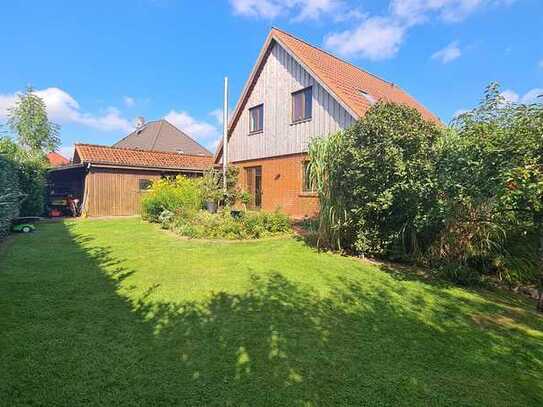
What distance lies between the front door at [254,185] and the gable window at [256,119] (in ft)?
6.84

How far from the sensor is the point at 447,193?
5152 mm

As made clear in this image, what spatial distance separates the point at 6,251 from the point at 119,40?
→ 11508 millimetres

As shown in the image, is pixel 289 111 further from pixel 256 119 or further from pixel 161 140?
pixel 161 140

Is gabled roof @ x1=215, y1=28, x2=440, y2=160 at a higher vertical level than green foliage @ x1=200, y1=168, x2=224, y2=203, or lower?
higher

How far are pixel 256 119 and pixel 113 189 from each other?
9207mm

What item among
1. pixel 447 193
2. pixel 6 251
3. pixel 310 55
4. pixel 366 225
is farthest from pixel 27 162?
pixel 447 193

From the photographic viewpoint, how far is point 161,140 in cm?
3088

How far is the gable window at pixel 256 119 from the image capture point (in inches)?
587

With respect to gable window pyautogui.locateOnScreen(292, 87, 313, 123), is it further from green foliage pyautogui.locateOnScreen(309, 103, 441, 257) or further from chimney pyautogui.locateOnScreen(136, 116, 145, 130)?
chimney pyautogui.locateOnScreen(136, 116, 145, 130)

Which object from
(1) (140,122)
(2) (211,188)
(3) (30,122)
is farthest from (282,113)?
(3) (30,122)

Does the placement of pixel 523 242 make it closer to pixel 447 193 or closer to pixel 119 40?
pixel 447 193

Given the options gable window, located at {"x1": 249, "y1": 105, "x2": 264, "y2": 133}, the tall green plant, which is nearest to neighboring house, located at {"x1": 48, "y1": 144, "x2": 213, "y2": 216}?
gable window, located at {"x1": 249, "y1": 105, "x2": 264, "y2": 133}

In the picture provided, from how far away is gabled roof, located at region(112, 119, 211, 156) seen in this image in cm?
3062

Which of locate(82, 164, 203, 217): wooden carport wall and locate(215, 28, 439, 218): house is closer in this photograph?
locate(215, 28, 439, 218): house
